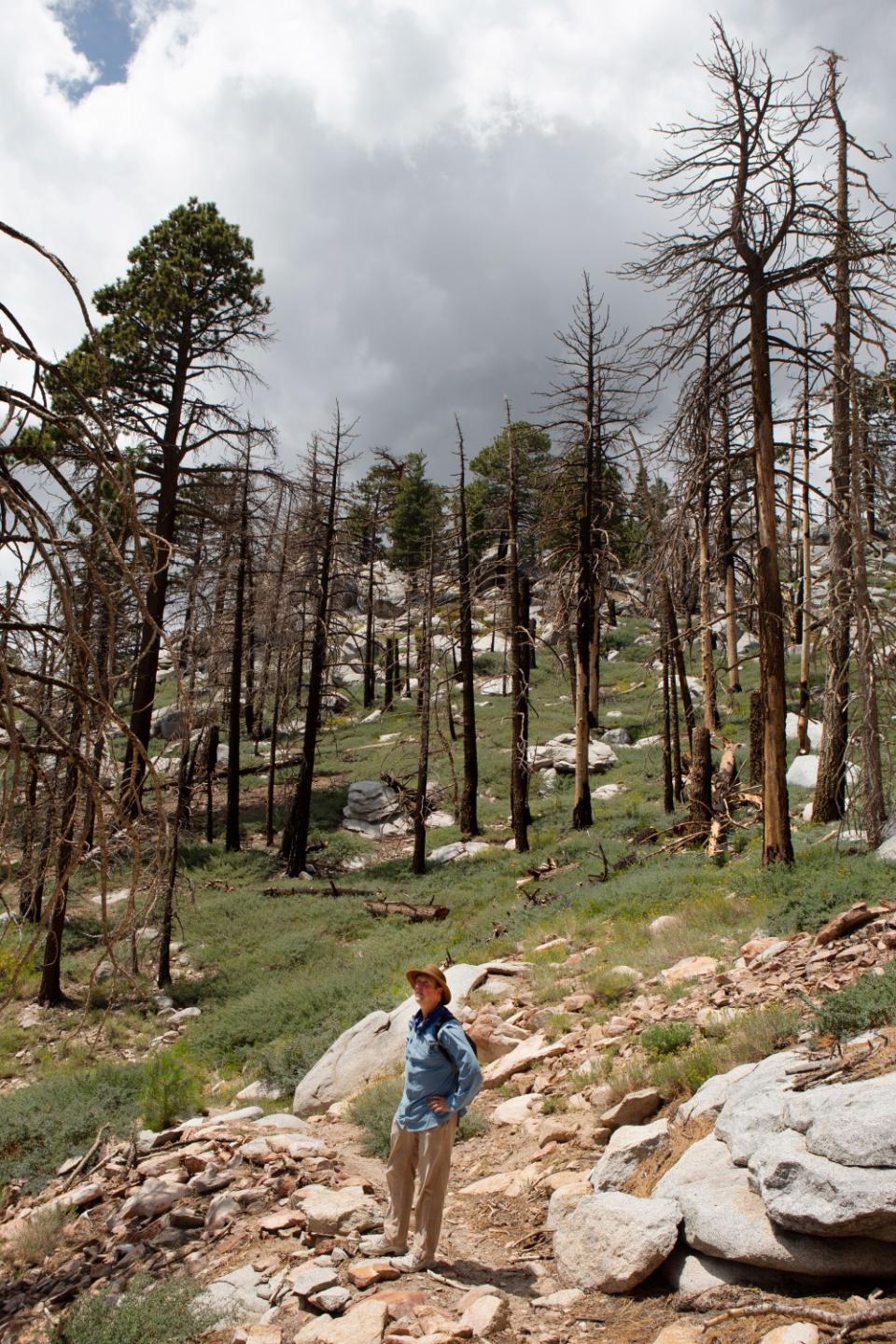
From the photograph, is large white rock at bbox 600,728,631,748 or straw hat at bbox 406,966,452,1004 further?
large white rock at bbox 600,728,631,748

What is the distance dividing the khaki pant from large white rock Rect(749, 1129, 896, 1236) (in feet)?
6.41

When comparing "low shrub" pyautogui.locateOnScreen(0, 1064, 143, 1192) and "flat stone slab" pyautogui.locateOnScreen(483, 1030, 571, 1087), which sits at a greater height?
"flat stone slab" pyautogui.locateOnScreen(483, 1030, 571, 1087)

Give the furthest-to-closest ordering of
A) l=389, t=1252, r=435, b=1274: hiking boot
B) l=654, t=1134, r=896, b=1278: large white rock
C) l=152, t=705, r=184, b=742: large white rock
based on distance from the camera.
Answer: l=152, t=705, r=184, b=742: large white rock → l=389, t=1252, r=435, b=1274: hiking boot → l=654, t=1134, r=896, b=1278: large white rock

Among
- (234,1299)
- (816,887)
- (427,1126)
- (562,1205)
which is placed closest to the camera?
(234,1299)

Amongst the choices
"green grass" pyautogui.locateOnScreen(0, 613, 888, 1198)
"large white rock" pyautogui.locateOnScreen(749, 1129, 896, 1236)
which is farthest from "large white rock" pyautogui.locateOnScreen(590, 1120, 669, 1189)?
"large white rock" pyautogui.locateOnScreen(749, 1129, 896, 1236)

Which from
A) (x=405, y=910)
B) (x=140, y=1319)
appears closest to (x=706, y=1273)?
(x=140, y=1319)

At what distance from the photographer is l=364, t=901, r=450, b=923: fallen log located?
17797 mm

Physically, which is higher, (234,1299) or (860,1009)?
(860,1009)

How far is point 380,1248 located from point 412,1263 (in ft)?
0.95

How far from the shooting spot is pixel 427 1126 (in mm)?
5383

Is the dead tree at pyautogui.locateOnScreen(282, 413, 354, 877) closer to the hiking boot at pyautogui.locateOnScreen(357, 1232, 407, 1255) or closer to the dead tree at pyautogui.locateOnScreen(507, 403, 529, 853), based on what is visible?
the dead tree at pyautogui.locateOnScreen(507, 403, 529, 853)

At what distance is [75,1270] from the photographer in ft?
18.7

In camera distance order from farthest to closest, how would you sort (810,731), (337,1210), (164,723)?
(164,723) → (810,731) → (337,1210)

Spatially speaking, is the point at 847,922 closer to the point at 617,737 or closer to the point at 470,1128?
the point at 470,1128
